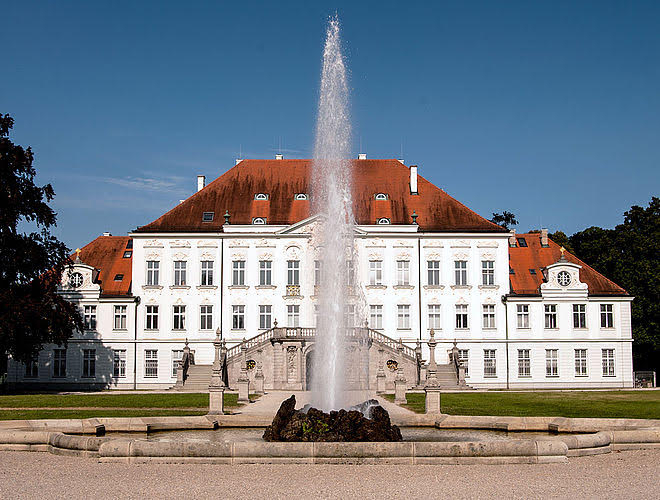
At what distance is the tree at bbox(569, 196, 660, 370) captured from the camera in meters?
54.4

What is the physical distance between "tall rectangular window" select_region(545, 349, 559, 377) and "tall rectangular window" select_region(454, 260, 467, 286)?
699 cm

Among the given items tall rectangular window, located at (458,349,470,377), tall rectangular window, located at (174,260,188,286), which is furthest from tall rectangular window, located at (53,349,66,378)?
tall rectangular window, located at (458,349,470,377)

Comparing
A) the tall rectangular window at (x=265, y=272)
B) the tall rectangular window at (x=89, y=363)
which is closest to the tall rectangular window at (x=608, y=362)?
the tall rectangular window at (x=265, y=272)

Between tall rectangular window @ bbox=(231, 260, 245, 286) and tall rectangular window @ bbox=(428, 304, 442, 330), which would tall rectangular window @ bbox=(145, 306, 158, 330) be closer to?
tall rectangular window @ bbox=(231, 260, 245, 286)

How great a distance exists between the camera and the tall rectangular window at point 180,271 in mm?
52344

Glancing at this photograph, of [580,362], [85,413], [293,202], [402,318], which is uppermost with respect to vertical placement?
[293,202]

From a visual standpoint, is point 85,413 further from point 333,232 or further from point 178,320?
point 178,320

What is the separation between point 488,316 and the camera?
52.0 m

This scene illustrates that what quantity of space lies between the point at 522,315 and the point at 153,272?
2412 centimetres

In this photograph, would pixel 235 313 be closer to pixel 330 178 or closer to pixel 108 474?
pixel 330 178

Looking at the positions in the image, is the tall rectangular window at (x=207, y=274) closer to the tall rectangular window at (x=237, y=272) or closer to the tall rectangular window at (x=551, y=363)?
the tall rectangular window at (x=237, y=272)

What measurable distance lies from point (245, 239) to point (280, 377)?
9.98 m

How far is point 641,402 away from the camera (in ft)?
107

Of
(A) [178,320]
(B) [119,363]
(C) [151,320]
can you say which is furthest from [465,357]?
(B) [119,363]
